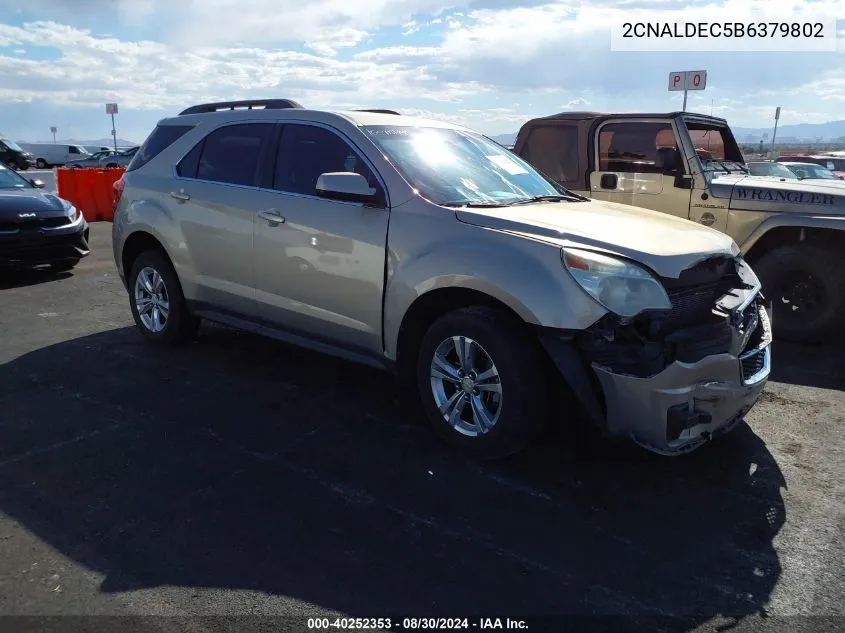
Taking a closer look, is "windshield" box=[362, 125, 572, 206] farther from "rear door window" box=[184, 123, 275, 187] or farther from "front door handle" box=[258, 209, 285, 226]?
"rear door window" box=[184, 123, 275, 187]

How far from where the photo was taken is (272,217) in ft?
15.0

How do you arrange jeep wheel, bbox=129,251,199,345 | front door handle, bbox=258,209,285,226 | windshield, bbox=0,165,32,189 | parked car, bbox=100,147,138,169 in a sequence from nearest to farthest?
1. front door handle, bbox=258,209,285,226
2. jeep wheel, bbox=129,251,199,345
3. windshield, bbox=0,165,32,189
4. parked car, bbox=100,147,138,169

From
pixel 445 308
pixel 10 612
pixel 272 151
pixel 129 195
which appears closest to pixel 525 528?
pixel 445 308

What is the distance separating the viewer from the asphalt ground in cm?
260

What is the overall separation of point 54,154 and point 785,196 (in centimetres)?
4738

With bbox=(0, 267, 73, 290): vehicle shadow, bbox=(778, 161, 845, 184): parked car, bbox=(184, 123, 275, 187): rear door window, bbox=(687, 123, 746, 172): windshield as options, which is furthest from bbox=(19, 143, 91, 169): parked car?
bbox=(687, 123, 746, 172): windshield

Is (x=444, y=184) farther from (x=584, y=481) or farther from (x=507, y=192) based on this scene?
(x=584, y=481)

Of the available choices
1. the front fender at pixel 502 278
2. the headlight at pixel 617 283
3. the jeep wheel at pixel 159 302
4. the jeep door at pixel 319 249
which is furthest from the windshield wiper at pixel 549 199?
the jeep wheel at pixel 159 302

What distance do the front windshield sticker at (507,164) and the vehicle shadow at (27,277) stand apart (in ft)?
20.7

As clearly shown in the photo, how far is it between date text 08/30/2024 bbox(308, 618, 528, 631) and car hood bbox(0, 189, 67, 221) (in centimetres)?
742

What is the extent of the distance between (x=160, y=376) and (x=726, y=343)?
3.83m

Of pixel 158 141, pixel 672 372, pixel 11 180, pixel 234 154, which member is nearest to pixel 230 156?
pixel 234 154

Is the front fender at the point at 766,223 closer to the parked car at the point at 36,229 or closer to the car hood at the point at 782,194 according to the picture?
the car hood at the point at 782,194

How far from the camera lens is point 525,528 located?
122 inches
